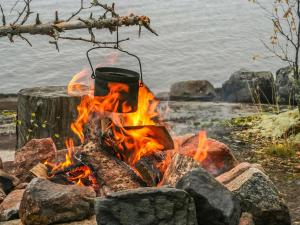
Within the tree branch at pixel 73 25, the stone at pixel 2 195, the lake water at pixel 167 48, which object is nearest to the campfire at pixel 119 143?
the stone at pixel 2 195

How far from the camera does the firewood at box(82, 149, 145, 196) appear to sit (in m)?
6.28

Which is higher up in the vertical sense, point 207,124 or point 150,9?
point 150,9

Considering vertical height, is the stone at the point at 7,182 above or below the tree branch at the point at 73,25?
below

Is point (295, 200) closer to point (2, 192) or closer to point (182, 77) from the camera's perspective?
point (2, 192)

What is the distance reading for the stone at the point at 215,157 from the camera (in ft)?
24.6

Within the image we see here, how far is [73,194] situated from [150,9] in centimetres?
2712

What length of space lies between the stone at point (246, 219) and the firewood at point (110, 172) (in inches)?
48.0

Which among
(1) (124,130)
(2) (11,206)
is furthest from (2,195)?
(1) (124,130)

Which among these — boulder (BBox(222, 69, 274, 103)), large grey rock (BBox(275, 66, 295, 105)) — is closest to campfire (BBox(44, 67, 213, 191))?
large grey rock (BBox(275, 66, 295, 105))

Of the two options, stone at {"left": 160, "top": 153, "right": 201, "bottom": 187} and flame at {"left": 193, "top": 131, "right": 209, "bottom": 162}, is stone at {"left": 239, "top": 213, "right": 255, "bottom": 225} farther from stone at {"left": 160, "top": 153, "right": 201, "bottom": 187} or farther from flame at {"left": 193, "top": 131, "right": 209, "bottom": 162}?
flame at {"left": 193, "top": 131, "right": 209, "bottom": 162}

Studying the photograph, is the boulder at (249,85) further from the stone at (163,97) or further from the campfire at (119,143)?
the campfire at (119,143)

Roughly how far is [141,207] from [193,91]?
10550mm

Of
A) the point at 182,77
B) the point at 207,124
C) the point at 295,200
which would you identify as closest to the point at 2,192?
the point at 295,200

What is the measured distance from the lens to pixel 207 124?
11.8 meters
